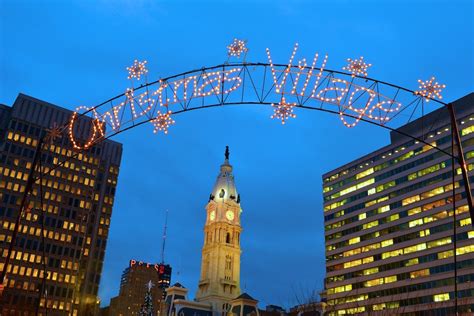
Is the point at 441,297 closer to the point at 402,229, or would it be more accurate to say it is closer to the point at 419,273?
the point at 419,273

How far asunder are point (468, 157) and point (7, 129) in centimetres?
12033

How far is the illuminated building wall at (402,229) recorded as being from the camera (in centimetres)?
11550

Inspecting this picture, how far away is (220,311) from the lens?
138m

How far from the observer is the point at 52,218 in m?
145

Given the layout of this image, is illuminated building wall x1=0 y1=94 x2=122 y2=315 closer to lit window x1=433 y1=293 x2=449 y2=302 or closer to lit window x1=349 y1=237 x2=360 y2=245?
lit window x1=349 y1=237 x2=360 y2=245

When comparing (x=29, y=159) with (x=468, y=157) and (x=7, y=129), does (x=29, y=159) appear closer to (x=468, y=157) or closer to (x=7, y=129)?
(x=7, y=129)

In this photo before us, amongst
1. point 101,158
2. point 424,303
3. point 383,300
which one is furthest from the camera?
point 101,158

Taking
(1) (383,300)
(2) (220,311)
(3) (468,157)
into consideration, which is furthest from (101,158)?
(3) (468,157)

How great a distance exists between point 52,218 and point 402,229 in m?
95.3

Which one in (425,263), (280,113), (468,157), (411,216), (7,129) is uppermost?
(7,129)

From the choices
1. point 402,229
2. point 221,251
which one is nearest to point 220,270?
point 221,251

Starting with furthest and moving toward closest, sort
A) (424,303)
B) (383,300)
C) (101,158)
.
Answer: (101,158), (383,300), (424,303)

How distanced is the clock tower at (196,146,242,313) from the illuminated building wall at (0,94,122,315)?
33.2 m

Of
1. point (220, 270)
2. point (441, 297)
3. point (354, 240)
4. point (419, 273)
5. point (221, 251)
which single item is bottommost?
point (441, 297)
